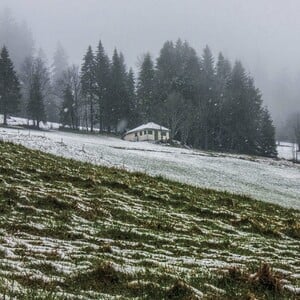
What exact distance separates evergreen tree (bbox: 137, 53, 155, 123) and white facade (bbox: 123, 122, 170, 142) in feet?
25.7

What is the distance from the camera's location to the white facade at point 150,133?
288 ft

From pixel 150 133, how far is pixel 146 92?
13.0m

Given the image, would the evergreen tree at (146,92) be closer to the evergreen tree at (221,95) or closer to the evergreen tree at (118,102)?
the evergreen tree at (118,102)

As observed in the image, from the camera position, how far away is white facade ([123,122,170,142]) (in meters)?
87.8

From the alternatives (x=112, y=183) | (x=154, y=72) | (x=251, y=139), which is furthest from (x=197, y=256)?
(x=154, y=72)

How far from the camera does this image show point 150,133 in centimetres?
8812

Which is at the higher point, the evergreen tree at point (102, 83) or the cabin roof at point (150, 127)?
the evergreen tree at point (102, 83)

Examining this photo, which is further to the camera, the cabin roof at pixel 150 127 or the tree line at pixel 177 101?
the tree line at pixel 177 101

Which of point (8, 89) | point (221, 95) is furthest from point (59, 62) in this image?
point (221, 95)

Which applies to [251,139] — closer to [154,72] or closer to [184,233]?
[154,72]

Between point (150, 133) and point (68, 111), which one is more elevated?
point (68, 111)

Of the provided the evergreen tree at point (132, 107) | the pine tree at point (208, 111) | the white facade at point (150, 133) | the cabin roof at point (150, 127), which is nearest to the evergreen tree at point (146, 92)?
the evergreen tree at point (132, 107)

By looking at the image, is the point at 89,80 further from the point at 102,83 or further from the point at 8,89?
the point at 8,89

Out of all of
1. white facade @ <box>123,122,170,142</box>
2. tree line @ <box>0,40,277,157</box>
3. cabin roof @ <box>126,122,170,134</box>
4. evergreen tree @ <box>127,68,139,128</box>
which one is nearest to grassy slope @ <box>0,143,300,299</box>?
white facade @ <box>123,122,170,142</box>
